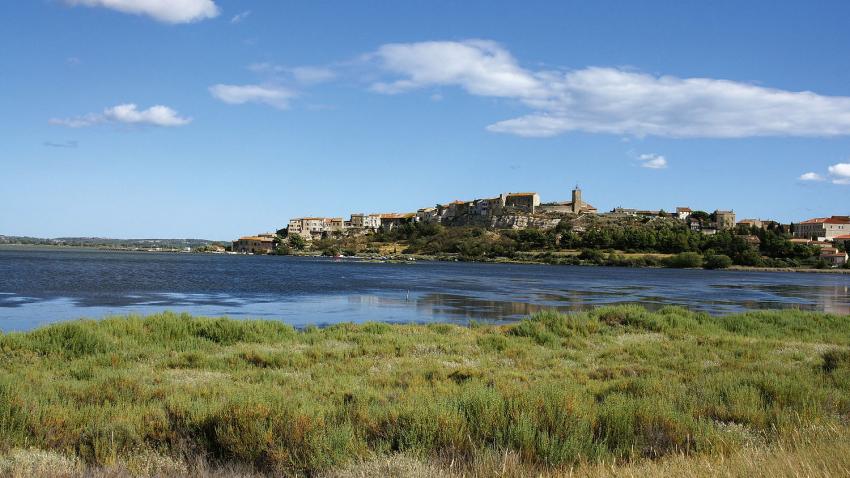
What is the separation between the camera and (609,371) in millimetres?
12625

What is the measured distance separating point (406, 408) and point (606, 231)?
141149 millimetres

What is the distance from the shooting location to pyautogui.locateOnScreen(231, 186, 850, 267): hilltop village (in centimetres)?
12756

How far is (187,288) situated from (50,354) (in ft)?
111

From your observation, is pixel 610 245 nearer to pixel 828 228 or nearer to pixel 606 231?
pixel 606 231

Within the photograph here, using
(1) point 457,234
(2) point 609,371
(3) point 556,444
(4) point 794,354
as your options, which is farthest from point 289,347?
(1) point 457,234

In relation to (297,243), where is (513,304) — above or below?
below

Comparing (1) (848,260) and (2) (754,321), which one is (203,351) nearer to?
(2) (754,321)

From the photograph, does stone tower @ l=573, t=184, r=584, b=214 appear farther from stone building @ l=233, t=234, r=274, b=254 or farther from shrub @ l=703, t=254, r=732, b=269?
stone building @ l=233, t=234, r=274, b=254

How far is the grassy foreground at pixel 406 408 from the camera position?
6.12 meters

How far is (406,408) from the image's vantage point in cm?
786

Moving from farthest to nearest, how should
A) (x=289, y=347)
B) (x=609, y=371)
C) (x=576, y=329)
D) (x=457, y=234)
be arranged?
(x=457, y=234) → (x=576, y=329) → (x=289, y=347) → (x=609, y=371)

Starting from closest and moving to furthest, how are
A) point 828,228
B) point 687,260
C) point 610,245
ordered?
1. point 687,260
2. point 610,245
3. point 828,228

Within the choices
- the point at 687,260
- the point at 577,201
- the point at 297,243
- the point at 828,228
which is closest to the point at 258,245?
the point at 297,243

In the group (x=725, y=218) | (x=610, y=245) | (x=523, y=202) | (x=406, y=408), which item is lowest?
(x=406, y=408)
